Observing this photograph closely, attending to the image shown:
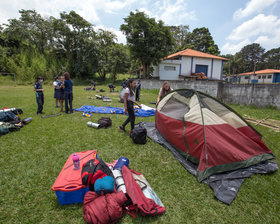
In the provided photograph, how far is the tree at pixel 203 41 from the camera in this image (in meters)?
42.1

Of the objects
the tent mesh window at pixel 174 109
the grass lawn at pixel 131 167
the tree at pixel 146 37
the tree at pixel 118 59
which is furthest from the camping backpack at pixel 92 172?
the tree at pixel 118 59

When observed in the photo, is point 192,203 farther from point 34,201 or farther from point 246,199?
point 34,201

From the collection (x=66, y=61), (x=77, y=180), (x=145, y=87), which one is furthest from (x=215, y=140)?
(x=66, y=61)

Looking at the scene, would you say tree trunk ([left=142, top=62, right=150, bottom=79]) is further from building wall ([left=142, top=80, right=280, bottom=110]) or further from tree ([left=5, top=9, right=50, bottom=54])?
tree ([left=5, top=9, right=50, bottom=54])

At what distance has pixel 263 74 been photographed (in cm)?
4038

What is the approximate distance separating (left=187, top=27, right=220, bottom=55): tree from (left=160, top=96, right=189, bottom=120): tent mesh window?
43.1 metres

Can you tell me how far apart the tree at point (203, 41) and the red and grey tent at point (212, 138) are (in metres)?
43.8

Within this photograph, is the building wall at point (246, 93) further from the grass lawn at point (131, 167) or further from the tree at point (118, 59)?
the tree at point (118, 59)

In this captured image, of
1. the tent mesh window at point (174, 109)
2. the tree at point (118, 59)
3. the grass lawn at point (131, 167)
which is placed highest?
the tree at point (118, 59)

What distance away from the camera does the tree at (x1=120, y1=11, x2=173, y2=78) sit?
23375 mm

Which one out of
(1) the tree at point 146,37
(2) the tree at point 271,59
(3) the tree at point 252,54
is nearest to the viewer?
(1) the tree at point 146,37

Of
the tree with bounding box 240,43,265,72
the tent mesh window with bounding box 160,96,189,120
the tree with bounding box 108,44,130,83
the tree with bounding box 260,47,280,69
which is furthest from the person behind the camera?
the tree with bounding box 240,43,265,72

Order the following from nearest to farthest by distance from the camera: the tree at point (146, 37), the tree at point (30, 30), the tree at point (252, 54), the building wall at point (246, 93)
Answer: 1. the building wall at point (246, 93)
2. the tree at point (146, 37)
3. the tree at point (30, 30)
4. the tree at point (252, 54)

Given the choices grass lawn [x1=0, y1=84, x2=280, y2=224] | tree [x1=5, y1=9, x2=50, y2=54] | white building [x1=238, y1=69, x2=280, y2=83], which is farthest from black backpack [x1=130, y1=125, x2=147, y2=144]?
white building [x1=238, y1=69, x2=280, y2=83]
